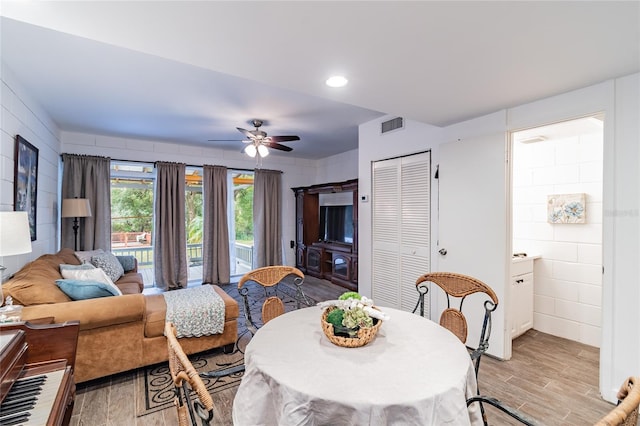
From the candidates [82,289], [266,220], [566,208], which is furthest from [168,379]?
[566,208]

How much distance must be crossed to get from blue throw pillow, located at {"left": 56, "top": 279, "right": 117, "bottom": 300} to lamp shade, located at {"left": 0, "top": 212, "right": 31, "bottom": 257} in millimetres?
570

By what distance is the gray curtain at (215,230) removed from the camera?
5.64 meters

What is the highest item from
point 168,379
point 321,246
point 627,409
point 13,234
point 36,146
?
point 36,146

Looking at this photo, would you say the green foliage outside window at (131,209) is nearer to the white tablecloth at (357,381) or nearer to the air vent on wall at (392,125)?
the air vent on wall at (392,125)

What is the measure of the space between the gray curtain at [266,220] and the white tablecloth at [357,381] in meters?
4.81

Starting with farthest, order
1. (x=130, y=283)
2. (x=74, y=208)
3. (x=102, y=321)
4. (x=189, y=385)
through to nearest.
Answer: (x=74, y=208)
(x=130, y=283)
(x=102, y=321)
(x=189, y=385)

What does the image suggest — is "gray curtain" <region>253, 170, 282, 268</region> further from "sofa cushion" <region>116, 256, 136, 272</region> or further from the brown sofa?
the brown sofa

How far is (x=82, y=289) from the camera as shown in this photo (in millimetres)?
2316

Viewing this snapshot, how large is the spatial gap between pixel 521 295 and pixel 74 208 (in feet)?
19.4

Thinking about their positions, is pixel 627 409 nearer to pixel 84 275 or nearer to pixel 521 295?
pixel 521 295

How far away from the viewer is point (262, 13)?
1416mm

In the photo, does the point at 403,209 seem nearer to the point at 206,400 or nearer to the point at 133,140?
the point at 206,400

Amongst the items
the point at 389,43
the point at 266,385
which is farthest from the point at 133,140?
the point at 266,385

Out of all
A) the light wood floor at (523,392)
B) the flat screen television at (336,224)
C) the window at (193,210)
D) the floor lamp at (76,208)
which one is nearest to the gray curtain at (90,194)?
the floor lamp at (76,208)
